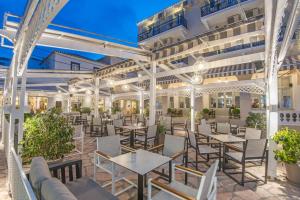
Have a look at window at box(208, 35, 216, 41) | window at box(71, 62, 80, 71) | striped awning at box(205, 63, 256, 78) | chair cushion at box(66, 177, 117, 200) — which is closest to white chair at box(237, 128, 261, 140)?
window at box(208, 35, 216, 41)

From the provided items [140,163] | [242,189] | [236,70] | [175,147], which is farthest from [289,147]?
[236,70]

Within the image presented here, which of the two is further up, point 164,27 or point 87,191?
point 164,27

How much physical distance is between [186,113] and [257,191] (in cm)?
1444

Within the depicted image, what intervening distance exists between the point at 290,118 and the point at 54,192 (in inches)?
396

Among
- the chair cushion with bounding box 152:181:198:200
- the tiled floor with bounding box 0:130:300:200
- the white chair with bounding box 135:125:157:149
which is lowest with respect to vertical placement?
the tiled floor with bounding box 0:130:300:200

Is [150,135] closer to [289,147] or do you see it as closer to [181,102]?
[289,147]

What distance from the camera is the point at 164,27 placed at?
17219mm

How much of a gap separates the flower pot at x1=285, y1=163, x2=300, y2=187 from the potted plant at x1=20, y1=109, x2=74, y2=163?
5.01 metres

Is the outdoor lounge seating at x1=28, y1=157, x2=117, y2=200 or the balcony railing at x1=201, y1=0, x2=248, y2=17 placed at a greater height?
the balcony railing at x1=201, y1=0, x2=248, y2=17

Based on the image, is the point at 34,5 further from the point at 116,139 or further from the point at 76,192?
the point at 116,139

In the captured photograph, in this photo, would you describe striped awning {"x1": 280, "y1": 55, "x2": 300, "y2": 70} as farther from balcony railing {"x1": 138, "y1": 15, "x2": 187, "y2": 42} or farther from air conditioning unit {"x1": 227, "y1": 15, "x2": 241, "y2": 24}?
balcony railing {"x1": 138, "y1": 15, "x2": 187, "y2": 42}

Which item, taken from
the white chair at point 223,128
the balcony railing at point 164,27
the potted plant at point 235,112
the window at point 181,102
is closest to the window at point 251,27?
the white chair at point 223,128

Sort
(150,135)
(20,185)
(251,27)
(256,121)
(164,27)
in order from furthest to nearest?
(164,27), (256,121), (150,135), (251,27), (20,185)

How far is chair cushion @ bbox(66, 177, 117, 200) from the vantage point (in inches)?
98.2
